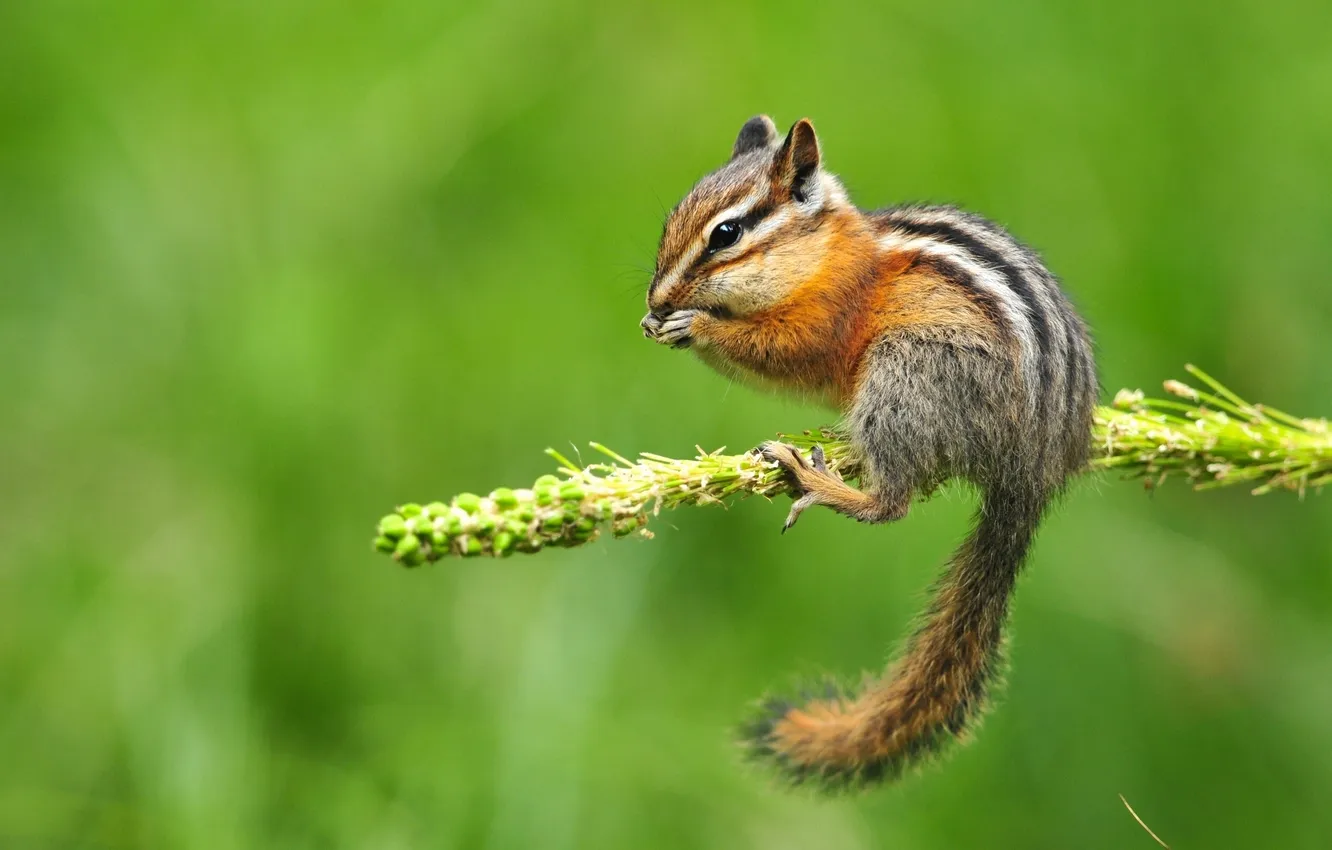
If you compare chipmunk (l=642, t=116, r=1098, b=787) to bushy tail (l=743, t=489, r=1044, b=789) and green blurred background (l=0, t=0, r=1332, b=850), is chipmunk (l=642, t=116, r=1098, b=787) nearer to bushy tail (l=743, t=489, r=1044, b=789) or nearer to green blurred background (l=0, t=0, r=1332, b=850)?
bushy tail (l=743, t=489, r=1044, b=789)

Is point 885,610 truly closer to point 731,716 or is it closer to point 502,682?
point 731,716

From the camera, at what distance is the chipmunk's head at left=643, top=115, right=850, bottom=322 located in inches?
156

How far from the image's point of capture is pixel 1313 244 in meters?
5.20

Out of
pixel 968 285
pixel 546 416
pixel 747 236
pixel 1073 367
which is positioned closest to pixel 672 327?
pixel 747 236

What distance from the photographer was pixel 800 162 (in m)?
4.11

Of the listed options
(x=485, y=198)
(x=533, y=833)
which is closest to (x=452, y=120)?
(x=485, y=198)

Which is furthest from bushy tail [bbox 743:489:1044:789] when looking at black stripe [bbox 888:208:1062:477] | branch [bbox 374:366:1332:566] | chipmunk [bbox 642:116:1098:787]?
branch [bbox 374:366:1332:566]

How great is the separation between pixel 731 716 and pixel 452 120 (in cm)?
282

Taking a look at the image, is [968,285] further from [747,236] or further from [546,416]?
[546,416]

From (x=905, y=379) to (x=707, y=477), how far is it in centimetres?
100

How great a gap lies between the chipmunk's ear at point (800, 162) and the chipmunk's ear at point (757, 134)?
0.41m

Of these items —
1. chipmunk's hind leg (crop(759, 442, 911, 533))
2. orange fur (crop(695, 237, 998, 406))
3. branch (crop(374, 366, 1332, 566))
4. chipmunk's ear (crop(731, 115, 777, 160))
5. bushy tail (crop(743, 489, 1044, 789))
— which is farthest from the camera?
chipmunk's ear (crop(731, 115, 777, 160))

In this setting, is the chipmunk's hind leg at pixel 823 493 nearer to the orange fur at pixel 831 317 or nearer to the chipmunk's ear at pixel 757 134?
the orange fur at pixel 831 317

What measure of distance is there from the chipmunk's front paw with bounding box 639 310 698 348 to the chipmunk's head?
0.02 m
